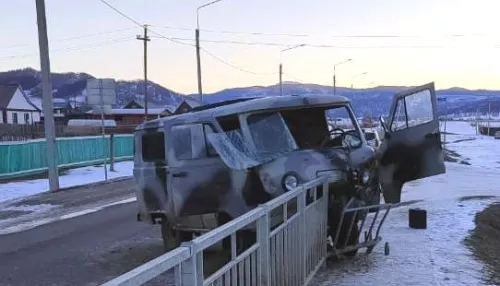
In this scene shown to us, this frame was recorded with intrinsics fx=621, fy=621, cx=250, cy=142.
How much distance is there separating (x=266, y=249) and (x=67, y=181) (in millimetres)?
19225

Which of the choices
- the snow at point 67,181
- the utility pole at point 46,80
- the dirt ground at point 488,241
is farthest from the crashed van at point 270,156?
the utility pole at point 46,80

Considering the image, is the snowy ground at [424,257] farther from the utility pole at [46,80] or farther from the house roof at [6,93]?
the house roof at [6,93]

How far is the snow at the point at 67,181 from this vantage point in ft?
Answer: 62.1

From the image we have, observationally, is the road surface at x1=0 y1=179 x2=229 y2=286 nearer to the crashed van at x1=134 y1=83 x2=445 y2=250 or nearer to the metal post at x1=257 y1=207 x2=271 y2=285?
the metal post at x1=257 y1=207 x2=271 y2=285

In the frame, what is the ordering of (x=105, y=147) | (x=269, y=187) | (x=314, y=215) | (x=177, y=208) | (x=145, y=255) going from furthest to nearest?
1. (x=105, y=147)
2. (x=145, y=255)
3. (x=177, y=208)
4. (x=269, y=187)
5. (x=314, y=215)

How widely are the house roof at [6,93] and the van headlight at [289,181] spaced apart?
8123 centimetres

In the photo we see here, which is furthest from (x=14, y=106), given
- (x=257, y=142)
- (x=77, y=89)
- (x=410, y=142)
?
(x=410, y=142)

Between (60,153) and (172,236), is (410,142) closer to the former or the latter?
(172,236)

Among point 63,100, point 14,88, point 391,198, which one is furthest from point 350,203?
point 63,100

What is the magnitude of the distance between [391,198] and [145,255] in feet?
11.9

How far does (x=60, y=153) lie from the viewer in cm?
2662

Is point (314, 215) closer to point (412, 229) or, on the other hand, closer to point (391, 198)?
point (391, 198)

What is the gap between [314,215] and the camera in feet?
22.9

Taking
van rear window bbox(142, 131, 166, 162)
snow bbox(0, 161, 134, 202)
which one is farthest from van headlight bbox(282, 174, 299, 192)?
snow bbox(0, 161, 134, 202)
